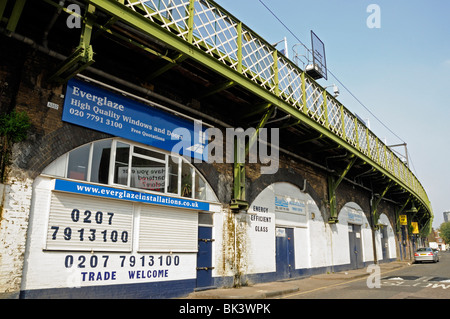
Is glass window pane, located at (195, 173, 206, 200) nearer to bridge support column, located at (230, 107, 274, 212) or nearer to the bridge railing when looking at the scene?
bridge support column, located at (230, 107, 274, 212)

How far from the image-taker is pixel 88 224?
8.20 meters

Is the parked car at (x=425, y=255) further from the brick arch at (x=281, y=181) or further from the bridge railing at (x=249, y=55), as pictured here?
the bridge railing at (x=249, y=55)

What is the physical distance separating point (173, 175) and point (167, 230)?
5.51 ft

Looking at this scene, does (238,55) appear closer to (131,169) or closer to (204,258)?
(131,169)

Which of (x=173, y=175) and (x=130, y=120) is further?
(x=173, y=175)

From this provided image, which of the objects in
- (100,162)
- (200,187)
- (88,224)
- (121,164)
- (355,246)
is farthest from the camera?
(355,246)

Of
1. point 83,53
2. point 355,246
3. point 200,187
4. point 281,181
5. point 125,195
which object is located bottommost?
point 355,246

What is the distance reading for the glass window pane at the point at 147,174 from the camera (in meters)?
9.38

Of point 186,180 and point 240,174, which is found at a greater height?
point 240,174

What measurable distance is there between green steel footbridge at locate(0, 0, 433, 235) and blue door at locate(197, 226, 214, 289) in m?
1.62

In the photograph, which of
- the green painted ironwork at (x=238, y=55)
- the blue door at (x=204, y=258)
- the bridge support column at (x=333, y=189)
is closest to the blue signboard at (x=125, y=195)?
the blue door at (x=204, y=258)

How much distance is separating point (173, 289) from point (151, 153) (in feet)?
13.2

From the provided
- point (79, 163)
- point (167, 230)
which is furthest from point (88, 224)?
point (167, 230)
